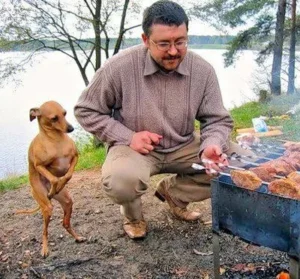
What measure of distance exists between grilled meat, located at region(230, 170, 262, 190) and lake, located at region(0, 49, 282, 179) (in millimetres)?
9198

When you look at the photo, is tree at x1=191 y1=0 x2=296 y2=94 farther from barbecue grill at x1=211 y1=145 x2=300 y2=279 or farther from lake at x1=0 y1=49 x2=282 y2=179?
barbecue grill at x1=211 y1=145 x2=300 y2=279

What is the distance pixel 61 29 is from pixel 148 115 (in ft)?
30.9

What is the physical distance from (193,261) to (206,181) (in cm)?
67

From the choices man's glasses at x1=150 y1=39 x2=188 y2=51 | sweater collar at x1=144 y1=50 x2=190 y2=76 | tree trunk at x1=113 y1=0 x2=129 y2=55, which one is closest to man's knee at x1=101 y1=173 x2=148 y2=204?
sweater collar at x1=144 y1=50 x2=190 y2=76

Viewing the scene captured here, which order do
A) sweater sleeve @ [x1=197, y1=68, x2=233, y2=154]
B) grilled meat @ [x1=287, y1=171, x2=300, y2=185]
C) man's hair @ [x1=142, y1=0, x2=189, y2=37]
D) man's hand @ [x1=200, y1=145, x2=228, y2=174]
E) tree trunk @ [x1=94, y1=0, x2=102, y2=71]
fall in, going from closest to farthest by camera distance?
grilled meat @ [x1=287, y1=171, x2=300, y2=185], man's hand @ [x1=200, y1=145, x2=228, y2=174], man's hair @ [x1=142, y1=0, x2=189, y2=37], sweater sleeve @ [x1=197, y1=68, x2=233, y2=154], tree trunk @ [x1=94, y1=0, x2=102, y2=71]

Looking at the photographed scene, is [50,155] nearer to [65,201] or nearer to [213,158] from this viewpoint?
[65,201]

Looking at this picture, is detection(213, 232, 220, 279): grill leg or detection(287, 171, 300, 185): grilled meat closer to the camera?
detection(287, 171, 300, 185): grilled meat

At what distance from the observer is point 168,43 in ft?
9.38

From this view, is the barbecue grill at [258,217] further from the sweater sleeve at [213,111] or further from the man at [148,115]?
the sweater sleeve at [213,111]

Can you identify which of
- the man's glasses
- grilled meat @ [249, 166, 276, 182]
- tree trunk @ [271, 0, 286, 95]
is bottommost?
tree trunk @ [271, 0, 286, 95]

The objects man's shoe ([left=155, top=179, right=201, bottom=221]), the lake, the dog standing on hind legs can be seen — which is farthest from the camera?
the lake

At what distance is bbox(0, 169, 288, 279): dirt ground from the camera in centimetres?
289

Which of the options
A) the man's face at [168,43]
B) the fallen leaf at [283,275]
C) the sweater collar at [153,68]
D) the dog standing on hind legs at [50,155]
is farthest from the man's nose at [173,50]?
the fallen leaf at [283,275]

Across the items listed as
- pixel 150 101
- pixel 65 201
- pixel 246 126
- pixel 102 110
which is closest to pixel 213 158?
pixel 150 101
